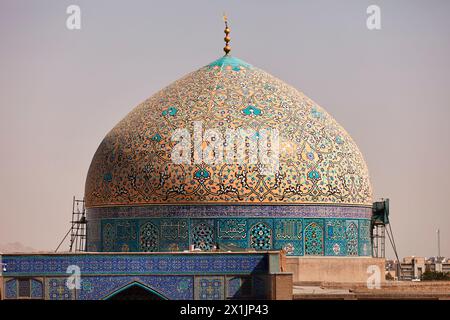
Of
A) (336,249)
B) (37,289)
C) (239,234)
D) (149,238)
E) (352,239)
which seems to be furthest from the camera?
(352,239)

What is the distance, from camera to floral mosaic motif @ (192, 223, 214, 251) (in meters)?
21.8

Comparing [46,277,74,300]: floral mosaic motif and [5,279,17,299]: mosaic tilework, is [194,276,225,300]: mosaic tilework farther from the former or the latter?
[5,279,17,299]: mosaic tilework

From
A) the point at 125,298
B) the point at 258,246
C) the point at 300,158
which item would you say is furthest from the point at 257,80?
the point at 125,298

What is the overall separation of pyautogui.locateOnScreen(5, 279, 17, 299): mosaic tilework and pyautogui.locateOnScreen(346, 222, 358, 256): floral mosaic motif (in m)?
5.85

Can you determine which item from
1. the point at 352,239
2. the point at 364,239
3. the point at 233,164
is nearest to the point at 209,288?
the point at 233,164

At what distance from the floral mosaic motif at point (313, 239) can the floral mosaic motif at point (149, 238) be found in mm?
2531

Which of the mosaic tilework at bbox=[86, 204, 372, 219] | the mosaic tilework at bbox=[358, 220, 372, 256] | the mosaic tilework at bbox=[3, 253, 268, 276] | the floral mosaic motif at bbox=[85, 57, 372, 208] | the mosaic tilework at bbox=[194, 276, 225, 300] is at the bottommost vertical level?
the mosaic tilework at bbox=[194, 276, 225, 300]

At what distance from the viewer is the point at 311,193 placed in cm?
2230

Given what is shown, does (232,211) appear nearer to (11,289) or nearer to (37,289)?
(37,289)

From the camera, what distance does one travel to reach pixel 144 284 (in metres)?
20.4

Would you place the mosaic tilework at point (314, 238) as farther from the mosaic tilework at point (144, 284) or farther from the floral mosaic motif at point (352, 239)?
the mosaic tilework at point (144, 284)

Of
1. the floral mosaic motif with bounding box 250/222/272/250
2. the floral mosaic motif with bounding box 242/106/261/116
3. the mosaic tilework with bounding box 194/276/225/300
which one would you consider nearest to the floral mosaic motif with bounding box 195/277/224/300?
the mosaic tilework with bounding box 194/276/225/300

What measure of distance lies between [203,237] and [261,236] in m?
0.97

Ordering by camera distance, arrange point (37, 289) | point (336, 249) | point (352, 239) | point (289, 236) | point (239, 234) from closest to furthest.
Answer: point (37, 289) → point (239, 234) → point (289, 236) → point (336, 249) → point (352, 239)
